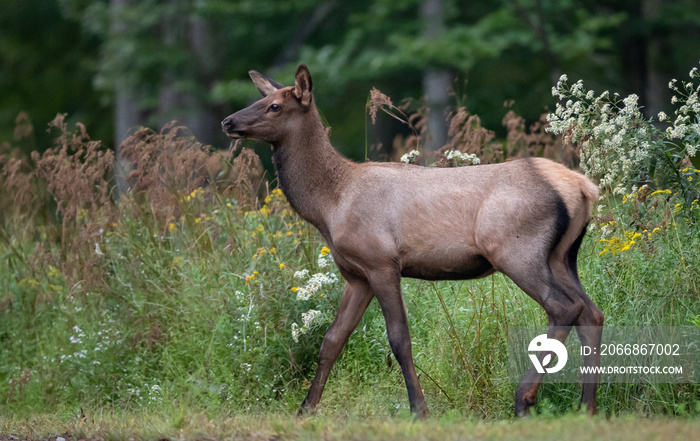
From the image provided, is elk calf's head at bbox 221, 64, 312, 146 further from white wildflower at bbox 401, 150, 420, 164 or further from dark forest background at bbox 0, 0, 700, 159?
dark forest background at bbox 0, 0, 700, 159

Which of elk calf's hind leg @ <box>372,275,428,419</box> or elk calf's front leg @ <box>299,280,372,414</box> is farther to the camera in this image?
elk calf's front leg @ <box>299,280,372,414</box>

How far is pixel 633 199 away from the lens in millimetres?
7176

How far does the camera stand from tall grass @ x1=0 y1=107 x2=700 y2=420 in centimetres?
680

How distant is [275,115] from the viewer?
6566mm

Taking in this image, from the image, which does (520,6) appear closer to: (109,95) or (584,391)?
(109,95)

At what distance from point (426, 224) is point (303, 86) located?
142 cm

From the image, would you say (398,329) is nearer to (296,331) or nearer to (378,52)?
(296,331)

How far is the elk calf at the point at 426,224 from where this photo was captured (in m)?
5.84

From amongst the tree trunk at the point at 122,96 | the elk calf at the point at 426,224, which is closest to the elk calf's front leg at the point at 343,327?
the elk calf at the point at 426,224

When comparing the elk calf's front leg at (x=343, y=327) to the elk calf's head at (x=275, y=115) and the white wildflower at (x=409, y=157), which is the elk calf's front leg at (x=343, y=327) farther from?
the white wildflower at (x=409, y=157)

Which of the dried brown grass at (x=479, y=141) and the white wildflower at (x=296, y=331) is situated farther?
the dried brown grass at (x=479, y=141)

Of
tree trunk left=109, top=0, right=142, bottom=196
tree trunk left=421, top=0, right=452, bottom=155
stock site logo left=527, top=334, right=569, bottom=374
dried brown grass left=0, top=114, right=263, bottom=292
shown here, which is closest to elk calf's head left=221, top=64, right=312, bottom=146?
dried brown grass left=0, top=114, right=263, bottom=292

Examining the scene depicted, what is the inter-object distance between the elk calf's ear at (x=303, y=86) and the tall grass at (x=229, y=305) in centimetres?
149

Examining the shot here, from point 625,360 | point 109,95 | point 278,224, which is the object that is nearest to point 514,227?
point 625,360
